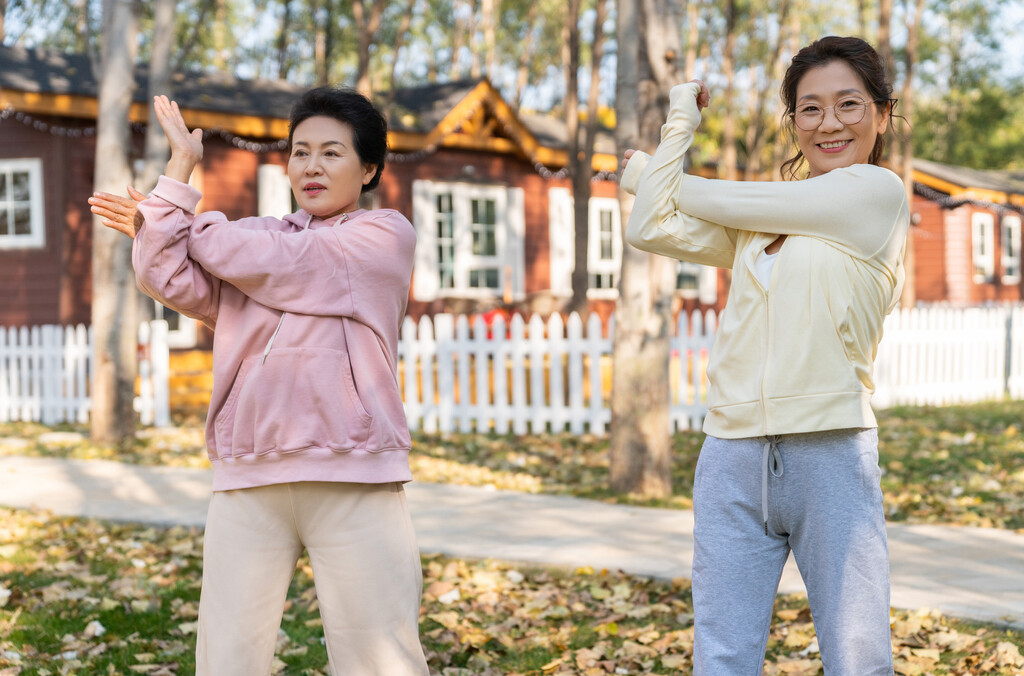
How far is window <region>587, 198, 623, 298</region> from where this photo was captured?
20625 mm

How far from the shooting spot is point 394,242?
2684mm

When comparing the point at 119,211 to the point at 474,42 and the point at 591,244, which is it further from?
the point at 474,42

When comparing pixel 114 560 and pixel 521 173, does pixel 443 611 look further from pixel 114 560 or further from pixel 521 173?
pixel 521 173

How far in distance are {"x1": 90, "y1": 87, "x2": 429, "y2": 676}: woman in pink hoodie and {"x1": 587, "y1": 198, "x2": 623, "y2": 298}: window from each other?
17835 millimetres

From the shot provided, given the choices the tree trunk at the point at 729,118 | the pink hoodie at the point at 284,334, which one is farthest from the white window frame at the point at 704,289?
the pink hoodie at the point at 284,334

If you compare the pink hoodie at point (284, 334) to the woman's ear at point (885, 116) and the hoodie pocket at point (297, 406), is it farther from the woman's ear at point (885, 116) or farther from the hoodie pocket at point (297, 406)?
the woman's ear at point (885, 116)

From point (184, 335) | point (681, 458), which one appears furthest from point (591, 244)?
point (681, 458)

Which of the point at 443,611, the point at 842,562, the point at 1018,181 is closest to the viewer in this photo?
the point at 842,562

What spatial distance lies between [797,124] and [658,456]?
5.12 metres

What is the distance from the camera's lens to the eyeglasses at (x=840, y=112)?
2.53 m

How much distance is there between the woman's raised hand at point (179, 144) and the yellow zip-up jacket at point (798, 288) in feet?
3.59

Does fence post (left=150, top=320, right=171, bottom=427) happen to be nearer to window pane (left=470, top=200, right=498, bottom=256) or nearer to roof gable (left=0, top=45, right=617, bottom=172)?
roof gable (left=0, top=45, right=617, bottom=172)

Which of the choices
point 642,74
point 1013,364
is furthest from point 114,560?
point 1013,364

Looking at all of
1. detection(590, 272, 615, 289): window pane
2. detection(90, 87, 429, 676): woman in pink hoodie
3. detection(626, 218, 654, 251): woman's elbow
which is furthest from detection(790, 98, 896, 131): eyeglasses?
detection(590, 272, 615, 289): window pane
